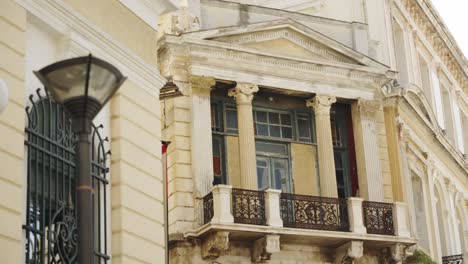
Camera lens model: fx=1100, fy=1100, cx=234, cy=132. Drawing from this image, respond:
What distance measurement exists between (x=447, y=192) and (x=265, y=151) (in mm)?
7933

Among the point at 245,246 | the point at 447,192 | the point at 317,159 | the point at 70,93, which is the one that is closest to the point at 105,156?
the point at 70,93

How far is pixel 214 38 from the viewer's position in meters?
22.3

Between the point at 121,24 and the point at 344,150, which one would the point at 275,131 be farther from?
the point at 121,24

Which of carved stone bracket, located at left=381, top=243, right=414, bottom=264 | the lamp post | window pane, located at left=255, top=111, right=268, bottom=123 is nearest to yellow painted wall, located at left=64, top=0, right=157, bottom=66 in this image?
the lamp post

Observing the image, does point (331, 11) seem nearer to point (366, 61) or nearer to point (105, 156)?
point (366, 61)

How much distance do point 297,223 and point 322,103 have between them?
300 cm

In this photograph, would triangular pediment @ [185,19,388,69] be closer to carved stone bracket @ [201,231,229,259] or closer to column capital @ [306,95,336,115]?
column capital @ [306,95,336,115]

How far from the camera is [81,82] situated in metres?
8.02

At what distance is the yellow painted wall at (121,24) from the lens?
41.1ft

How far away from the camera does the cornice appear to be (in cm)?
2884

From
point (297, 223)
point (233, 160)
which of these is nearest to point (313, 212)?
point (297, 223)

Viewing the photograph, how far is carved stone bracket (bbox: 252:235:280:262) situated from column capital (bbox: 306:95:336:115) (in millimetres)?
3377

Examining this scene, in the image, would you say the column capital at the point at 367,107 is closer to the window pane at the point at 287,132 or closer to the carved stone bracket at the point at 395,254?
the window pane at the point at 287,132

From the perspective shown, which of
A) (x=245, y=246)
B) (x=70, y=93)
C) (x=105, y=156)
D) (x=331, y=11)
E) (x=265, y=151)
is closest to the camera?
(x=70, y=93)
